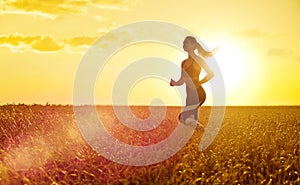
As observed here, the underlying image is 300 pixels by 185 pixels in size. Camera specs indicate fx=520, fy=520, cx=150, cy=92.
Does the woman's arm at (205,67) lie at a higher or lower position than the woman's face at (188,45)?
lower

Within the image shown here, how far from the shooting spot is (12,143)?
1182 cm

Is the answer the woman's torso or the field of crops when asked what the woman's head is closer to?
the woman's torso

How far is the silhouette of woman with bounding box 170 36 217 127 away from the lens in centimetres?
1245

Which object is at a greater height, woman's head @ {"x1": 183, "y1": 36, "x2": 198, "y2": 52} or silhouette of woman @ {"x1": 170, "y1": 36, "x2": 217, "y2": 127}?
woman's head @ {"x1": 183, "y1": 36, "x2": 198, "y2": 52}

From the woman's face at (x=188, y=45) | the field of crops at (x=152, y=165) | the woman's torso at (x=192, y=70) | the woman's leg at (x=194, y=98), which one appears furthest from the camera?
the woman's leg at (x=194, y=98)

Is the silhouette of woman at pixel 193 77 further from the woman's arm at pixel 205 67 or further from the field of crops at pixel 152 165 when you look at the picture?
the field of crops at pixel 152 165

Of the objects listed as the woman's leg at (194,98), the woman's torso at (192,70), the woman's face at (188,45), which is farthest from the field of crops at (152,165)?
the woman's face at (188,45)

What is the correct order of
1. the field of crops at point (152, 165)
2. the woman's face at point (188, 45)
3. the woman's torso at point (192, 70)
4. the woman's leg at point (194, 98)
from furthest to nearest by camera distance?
the woman's leg at point (194, 98)
the woman's torso at point (192, 70)
the woman's face at point (188, 45)
the field of crops at point (152, 165)

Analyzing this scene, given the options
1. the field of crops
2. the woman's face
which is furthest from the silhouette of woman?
the field of crops

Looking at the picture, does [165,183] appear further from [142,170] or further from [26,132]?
[26,132]

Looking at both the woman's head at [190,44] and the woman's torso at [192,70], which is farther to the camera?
the woman's torso at [192,70]

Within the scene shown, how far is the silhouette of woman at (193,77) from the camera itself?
12.4 meters

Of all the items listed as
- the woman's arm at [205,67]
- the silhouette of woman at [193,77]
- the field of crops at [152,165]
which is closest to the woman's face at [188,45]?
the silhouette of woman at [193,77]

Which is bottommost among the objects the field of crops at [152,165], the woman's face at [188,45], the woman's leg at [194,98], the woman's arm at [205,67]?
the field of crops at [152,165]
